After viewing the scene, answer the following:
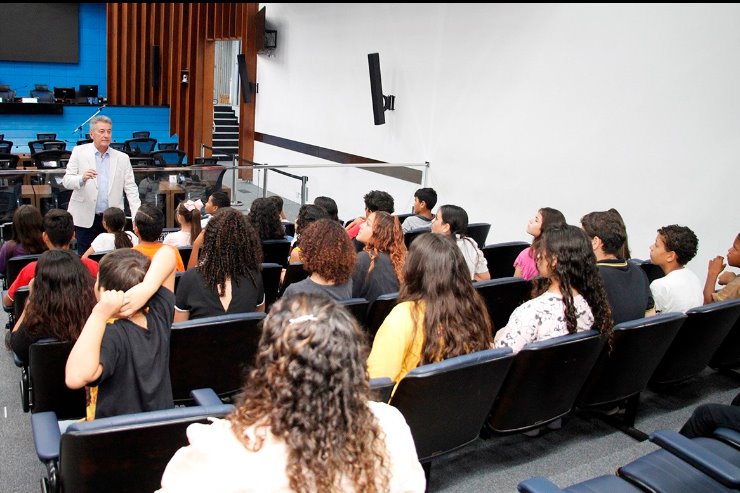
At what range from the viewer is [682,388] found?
157 inches

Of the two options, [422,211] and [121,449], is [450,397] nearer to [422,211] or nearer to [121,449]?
[121,449]

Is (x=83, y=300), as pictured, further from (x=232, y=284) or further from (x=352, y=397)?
(x=352, y=397)

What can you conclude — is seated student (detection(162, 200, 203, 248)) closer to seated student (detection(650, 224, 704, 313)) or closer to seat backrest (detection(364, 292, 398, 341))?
seat backrest (detection(364, 292, 398, 341))

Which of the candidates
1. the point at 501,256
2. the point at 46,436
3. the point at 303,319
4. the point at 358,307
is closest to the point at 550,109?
the point at 501,256

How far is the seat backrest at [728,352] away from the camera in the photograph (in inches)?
149

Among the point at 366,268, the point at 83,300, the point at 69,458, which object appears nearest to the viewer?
the point at 69,458

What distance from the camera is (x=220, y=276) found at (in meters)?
3.36

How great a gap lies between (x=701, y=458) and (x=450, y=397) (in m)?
0.87

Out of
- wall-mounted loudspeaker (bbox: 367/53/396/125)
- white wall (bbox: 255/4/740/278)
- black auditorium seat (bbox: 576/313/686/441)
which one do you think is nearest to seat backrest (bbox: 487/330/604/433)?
black auditorium seat (bbox: 576/313/686/441)

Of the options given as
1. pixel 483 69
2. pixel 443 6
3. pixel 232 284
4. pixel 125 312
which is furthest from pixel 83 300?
pixel 443 6

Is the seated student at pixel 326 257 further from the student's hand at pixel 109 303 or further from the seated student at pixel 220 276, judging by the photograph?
the student's hand at pixel 109 303

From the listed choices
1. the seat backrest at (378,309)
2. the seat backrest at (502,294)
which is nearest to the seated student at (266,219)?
the seat backrest at (378,309)

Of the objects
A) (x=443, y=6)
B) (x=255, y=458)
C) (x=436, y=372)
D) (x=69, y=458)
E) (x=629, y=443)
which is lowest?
(x=629, y=443)

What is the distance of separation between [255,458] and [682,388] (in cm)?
350
